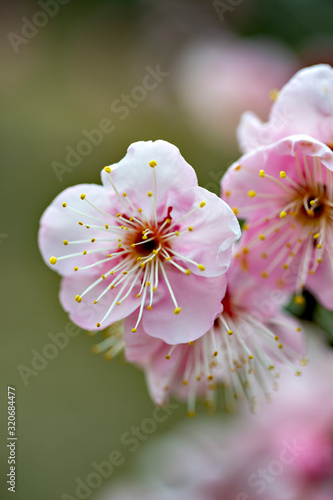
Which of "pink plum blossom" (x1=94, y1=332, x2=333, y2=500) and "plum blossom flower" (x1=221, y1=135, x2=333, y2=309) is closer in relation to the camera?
"plum blossom flower" (x1=221, y1=135, x2=333, y2=309)

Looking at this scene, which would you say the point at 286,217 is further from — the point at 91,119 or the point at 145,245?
the point at 91,119

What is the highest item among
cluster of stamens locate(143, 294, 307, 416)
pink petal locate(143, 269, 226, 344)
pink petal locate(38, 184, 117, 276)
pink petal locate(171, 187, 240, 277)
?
pink petal locate(38, 184, 117, 276)

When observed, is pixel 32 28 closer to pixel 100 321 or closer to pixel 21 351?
pixel 21 351

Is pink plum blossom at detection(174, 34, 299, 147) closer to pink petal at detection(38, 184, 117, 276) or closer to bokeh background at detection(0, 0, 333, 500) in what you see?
bokeh background at detection(0, 0, 333, 500)

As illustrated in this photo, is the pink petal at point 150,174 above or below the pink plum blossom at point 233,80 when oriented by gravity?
above

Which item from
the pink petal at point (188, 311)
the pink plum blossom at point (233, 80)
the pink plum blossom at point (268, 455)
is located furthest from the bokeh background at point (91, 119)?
the pink petal at point (188, 311)

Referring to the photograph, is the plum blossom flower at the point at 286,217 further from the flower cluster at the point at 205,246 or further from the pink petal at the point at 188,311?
the pink petal at the point at 188,311

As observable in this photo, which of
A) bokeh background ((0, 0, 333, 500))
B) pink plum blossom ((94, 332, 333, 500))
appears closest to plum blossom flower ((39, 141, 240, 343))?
pink plum blossom ((94, 332, 333, 500))

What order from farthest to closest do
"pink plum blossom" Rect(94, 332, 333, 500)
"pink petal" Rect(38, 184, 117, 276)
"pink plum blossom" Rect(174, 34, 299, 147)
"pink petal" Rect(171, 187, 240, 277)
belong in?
"pink plum blossom" Rect(174, 34, 299, 147), "pink plum blossom" Rect(94, 332, 333, 500), "pink petal" Rect(38, 184, 117, 276), "pink petal" Rect(171, 187, 240, 277)

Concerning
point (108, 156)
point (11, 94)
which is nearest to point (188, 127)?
point (108, 156)
